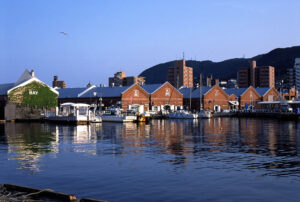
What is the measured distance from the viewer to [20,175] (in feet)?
72.7

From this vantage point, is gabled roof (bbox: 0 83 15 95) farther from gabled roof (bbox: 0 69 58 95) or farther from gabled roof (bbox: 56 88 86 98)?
gabled roof (bbox: 56 88 86 98)

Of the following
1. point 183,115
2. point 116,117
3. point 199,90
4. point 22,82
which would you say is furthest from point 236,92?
point 22,82

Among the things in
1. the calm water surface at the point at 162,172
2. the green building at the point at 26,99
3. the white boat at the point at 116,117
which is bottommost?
the calm water surface at the point at 162,172

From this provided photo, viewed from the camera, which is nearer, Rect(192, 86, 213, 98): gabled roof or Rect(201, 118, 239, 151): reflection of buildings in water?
Rect(201, 118, 239, 151): reflection of buildings in water

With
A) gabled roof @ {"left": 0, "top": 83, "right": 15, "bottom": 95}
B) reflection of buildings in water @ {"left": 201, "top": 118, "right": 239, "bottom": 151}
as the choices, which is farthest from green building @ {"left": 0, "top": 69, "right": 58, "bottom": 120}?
reflection of buildings in water @ {"left": 201, "top": 118, "right": 239, "bottom": 151}

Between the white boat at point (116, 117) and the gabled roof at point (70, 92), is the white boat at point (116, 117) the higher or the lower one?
the lower one

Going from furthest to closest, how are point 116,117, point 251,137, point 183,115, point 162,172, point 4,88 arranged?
point 183,115
point 4,88
point 116,117
point 251,137
point 162,172

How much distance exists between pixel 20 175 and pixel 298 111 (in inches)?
4220

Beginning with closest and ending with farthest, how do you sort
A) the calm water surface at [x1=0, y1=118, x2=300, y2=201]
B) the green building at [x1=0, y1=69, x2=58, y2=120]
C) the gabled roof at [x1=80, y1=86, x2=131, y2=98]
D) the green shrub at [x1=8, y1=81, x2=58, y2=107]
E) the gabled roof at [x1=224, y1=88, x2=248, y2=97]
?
the calm water surface at [x1=0, y1=118, x2=300, y2=201], the green building at [x1=0, y1=69, x2=58, y2=120], the green shrub at [x1=8, y1=81, x2=58, y2=107], the gabled roof at [x1=80, y1=86, x2=131, y2=98], the gabled roof at [x1=224, y1=88, x2=248, y2=97]

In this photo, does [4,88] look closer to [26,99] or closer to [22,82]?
[22,82]

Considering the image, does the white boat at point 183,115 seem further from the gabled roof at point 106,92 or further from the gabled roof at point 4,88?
the gabled roof at point 4,88

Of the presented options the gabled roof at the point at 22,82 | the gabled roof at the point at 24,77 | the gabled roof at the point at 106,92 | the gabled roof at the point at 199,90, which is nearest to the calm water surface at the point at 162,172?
the gabled roof at the point at 22,82

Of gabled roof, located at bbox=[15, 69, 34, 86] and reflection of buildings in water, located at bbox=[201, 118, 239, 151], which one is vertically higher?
gabled roof, located at bbox=[15, 69, 34, 86]

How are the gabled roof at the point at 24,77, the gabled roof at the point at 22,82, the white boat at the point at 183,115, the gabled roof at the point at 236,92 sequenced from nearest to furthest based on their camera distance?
1. the gabled roof at the point at 22,82
2. the gabled roof at the point at 24,77
3. the white boat at the point at 183,115
4. the gabled roof at the point at 236,92
